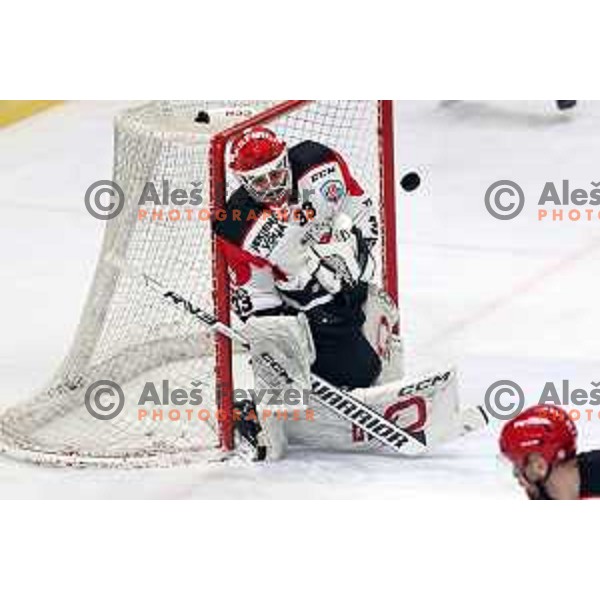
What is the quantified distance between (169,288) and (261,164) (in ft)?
0.81

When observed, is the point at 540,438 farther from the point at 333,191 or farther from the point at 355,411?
the point at 333,191

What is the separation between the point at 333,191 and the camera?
4.00 metres

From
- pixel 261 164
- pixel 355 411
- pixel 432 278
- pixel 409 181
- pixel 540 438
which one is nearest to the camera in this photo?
pixel 540 438

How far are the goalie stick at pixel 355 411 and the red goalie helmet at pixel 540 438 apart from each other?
0.61ft

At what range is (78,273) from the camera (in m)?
4.46

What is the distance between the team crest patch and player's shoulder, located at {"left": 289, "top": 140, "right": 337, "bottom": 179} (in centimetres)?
3

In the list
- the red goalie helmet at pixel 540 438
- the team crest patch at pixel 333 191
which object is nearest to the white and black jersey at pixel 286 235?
the team crest patch at pixel 333 191

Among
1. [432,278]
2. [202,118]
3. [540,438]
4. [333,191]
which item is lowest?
[540,438]

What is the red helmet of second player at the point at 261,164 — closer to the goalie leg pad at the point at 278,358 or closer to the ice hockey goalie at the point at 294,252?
the ice hockey goalie at the point at 294,252

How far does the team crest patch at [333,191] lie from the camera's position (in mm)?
3996

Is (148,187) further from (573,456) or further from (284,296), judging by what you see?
(573,456)

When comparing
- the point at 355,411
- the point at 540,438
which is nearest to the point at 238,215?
the point at 355,411

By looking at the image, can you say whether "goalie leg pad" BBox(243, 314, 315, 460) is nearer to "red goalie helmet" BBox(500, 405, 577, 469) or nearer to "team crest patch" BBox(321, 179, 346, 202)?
"team crest patch" BBox(321, 179, 346, 202)

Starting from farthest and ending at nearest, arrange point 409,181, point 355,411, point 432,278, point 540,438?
point 432,278 → point 409,181 → point 355,411 → point 540,438
